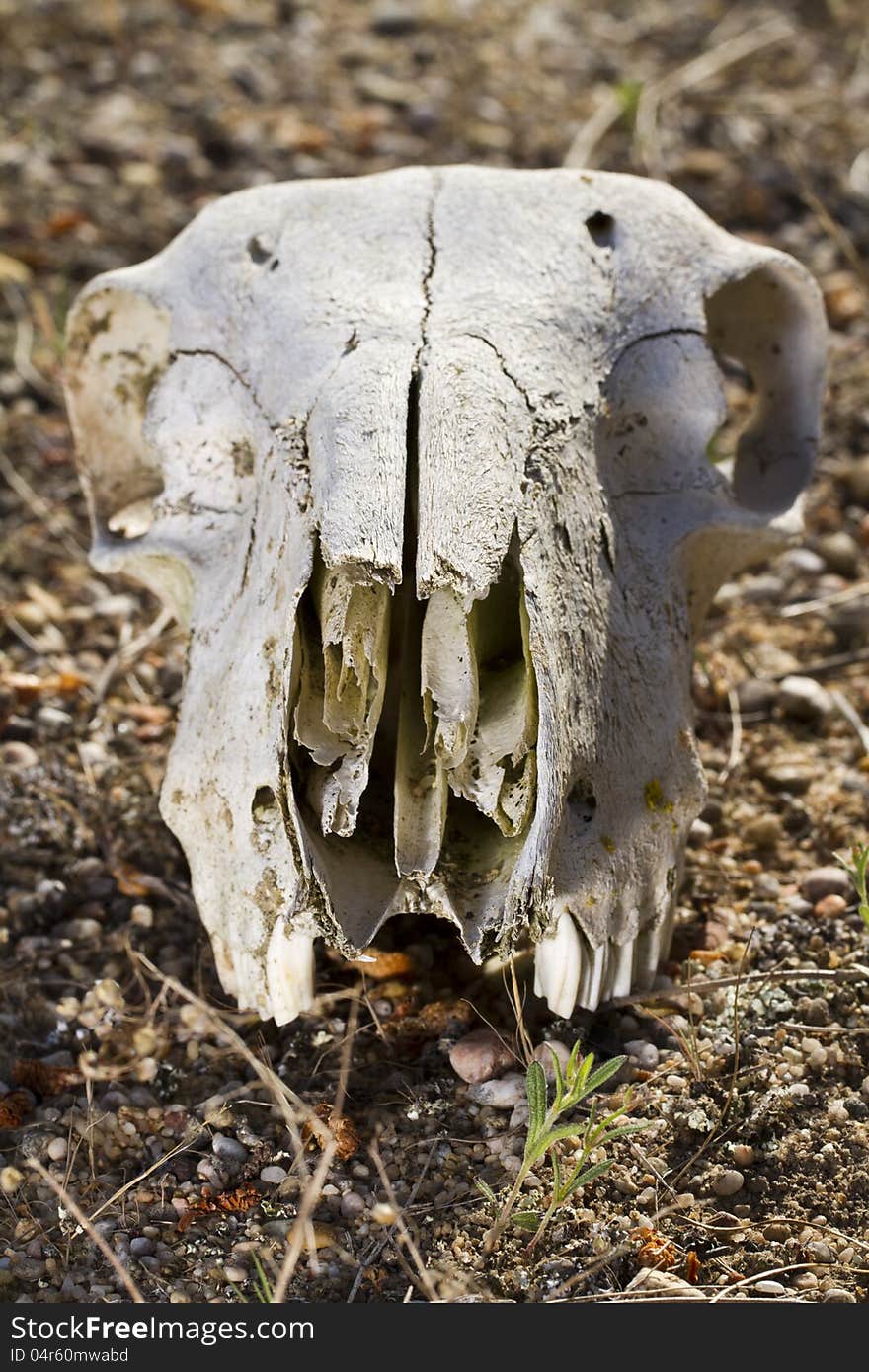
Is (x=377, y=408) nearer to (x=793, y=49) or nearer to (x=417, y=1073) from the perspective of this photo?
(x=417, y=1073)

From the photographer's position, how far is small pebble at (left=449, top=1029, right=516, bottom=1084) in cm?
290

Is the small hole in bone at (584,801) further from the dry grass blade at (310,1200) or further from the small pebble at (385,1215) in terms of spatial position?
the small pebble at (385,1215)

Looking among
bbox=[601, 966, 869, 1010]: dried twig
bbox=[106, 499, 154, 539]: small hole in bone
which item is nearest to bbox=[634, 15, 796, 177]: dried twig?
bbox=[106, 499, 154, 539]: small hole in bone

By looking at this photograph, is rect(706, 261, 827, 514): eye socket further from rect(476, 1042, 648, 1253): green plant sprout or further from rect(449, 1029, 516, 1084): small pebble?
rect(476, 1042, 648, 1253): green plant sprout

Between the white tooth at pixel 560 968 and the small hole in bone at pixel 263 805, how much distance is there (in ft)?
1.75

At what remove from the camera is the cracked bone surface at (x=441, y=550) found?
2641mm

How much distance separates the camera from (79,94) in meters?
6.15

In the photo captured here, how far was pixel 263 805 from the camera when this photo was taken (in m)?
2.71

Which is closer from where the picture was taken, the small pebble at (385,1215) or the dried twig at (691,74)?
the small pebble at (385,1215)

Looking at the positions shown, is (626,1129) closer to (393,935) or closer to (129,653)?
(393,935)

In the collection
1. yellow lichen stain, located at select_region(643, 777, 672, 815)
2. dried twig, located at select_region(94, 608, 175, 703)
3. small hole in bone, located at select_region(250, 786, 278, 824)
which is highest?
dried twig, located at select_region(94, 608, 175, 703)

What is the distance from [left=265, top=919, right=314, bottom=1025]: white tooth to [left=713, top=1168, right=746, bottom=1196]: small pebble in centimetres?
79

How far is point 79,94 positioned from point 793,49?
118 inches

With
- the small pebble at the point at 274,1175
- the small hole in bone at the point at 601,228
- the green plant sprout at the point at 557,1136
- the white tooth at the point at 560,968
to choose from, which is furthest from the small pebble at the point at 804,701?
the small pebble at the point at 274,1175
